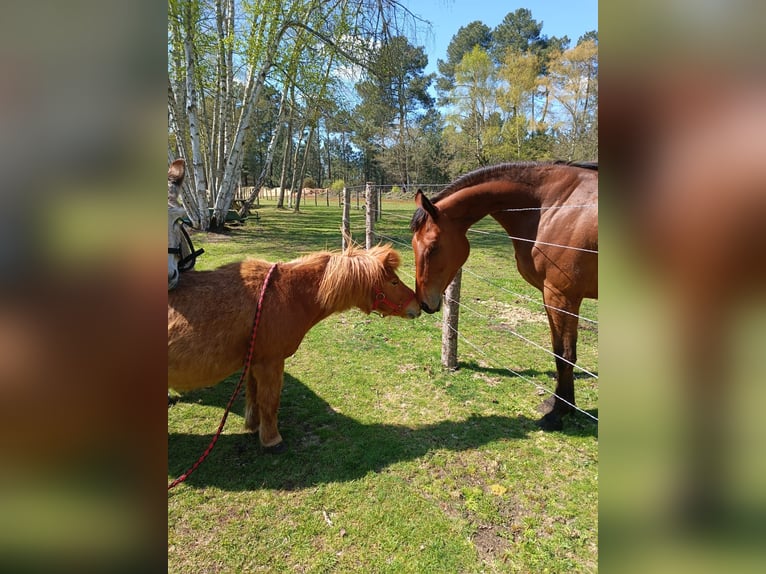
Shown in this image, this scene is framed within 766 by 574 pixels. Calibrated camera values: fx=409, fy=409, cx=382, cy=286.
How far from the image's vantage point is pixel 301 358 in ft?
15.1

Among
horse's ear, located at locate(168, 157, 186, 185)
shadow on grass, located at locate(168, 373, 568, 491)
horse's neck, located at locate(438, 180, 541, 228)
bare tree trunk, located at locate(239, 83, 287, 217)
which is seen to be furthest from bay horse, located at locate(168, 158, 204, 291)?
bare tree trunk, located at locate(239, 83, 287, 217)

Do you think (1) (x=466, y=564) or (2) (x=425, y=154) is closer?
(1) (x=466, y=564)

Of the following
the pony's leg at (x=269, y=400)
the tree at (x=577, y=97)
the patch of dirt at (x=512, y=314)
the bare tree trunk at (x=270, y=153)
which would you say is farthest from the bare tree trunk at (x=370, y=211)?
the tree at (x=577, y=97)

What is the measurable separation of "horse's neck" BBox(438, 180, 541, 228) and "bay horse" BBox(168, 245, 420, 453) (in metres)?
0.66

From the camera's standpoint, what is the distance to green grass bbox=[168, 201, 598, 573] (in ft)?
7.08

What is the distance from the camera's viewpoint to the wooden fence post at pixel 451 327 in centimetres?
430

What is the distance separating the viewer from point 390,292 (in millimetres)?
3162

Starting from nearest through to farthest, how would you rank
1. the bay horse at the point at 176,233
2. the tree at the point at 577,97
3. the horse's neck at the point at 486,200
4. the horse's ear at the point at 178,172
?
the bay horse at the point at 176,233, the horse's ear at the point at 178,172, the horse's neck at the point at 486,200, the tree at the point at 577,97

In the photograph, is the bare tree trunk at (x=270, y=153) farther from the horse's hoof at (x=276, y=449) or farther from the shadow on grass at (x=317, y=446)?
the horse's hoof at (x=276, y=449)

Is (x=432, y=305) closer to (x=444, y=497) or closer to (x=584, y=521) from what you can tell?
(x=444, y=497)
